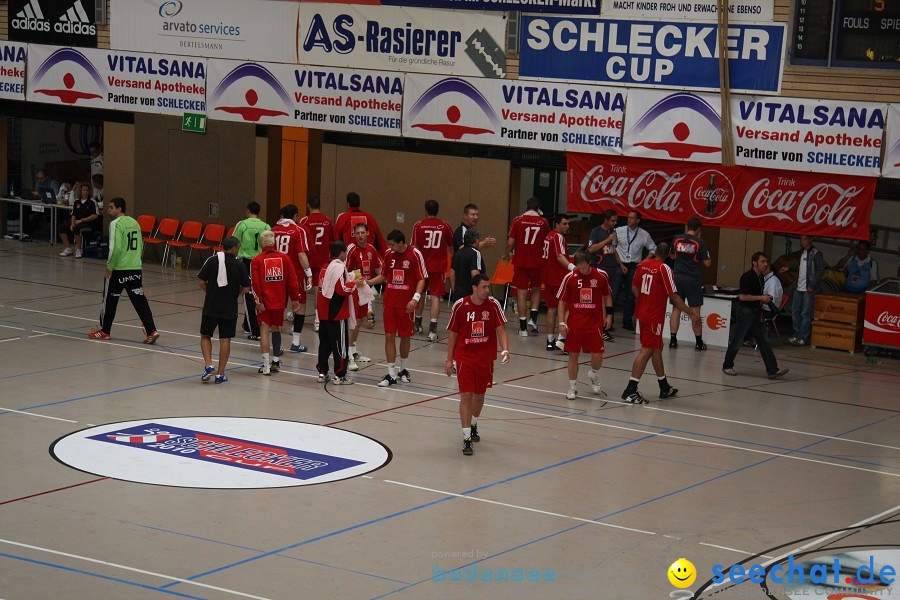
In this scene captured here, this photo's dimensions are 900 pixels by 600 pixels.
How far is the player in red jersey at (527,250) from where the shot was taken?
68.9ft

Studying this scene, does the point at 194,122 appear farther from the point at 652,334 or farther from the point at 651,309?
the point at 652,334

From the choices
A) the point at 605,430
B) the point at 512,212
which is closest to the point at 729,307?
the point at 512,212

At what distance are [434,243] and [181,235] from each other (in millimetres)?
9999

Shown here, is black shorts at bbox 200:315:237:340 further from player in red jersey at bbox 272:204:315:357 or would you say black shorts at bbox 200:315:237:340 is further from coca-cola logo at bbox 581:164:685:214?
coca-cola logo at bbox 581:164:685:214

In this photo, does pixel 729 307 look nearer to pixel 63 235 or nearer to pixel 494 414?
pixel 494 414

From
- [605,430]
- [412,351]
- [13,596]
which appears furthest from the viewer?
[412,351]

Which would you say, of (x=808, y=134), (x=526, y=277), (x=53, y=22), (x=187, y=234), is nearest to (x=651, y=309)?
(x=526, y=277)

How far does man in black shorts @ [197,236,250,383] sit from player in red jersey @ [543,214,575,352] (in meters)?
5.65

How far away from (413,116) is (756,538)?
14.7 metres

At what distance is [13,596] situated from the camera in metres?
9.31

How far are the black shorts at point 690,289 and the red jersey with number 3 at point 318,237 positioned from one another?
6.04m

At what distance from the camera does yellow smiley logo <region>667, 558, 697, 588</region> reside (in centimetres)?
1020

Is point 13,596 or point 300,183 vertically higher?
point 300,183

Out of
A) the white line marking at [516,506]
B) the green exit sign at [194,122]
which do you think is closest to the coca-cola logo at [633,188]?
the green exit sign at [194,122]
